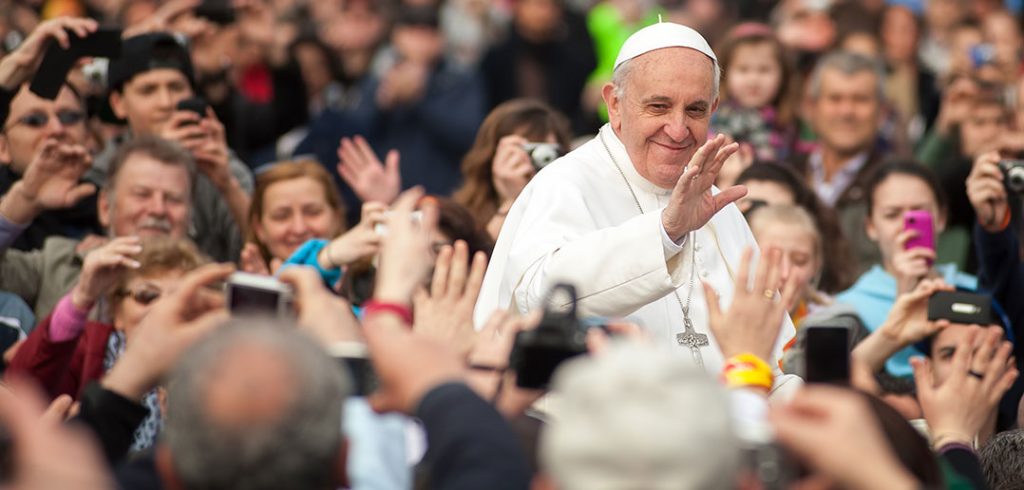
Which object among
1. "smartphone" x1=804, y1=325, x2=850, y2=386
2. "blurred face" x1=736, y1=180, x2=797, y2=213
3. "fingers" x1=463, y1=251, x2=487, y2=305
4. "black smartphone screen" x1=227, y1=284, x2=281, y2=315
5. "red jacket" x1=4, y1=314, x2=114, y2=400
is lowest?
"red jacket" x1=4, y1=314, x2=114, y2=400

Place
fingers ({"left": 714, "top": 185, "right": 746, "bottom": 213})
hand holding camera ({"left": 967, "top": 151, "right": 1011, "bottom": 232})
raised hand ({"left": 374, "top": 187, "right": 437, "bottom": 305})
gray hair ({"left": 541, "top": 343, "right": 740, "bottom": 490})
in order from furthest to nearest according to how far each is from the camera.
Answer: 1. hand holding camera ({"left": 967, "top": 151, "right": 1011, "bottom": 232})
2. fingers ({"left": 714, "top": 185, "right": 746, "bottom": 213})
3. raised hand ({"left": 374, "top": 187, "right": 437, "bottom": 305})
4. gray hair ({"left": 541, "top": 343, "right": 740, "bottom": 490})

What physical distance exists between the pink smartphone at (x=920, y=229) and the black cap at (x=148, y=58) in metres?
3.58

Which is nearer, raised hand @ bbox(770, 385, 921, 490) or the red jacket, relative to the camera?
raised hand @ bbox(770, 385, 921, 490)

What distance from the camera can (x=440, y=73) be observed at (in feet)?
39.8

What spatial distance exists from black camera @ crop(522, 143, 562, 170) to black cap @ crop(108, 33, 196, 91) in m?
1.95

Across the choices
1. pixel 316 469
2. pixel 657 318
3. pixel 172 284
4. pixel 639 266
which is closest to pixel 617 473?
pixel 316 469

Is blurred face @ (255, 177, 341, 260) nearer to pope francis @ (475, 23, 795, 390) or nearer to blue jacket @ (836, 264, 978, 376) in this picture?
pope francis @ (475, 23, 795, 390)

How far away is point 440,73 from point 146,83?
4188 mm

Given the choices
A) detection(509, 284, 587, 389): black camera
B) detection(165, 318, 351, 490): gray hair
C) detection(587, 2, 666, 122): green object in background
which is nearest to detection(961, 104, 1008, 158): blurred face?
detection(587, 2, 666, 122): green object in background

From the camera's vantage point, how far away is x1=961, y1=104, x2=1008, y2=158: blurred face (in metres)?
9.44

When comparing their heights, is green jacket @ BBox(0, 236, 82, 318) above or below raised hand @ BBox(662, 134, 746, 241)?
below

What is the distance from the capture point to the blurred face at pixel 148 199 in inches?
287

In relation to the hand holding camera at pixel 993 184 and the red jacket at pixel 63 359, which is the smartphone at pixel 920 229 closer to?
the hand holding camera at pixel 993 184

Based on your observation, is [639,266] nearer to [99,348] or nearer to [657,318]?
[657,318]
